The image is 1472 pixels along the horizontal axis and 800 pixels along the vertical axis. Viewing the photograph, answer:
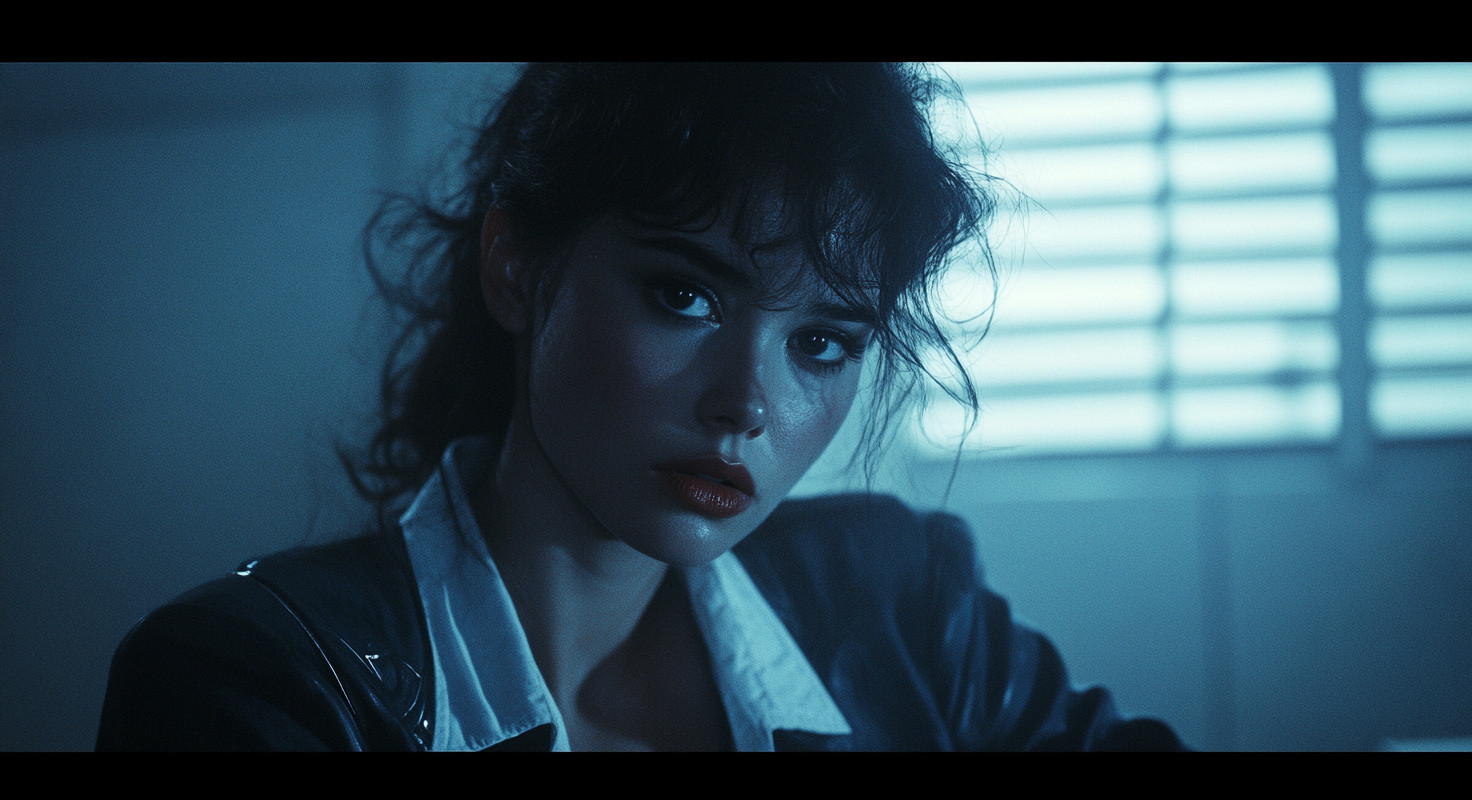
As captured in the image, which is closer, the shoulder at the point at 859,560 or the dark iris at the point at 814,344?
the dark iris at the point at 814,344

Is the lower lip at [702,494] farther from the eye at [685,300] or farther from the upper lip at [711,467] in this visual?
the eye at [685,300]

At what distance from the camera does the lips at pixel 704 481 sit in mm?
604

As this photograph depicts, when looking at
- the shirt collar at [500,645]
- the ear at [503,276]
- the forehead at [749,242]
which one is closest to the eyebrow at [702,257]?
the forehead at [749,242]

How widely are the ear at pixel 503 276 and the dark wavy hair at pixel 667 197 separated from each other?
15mm

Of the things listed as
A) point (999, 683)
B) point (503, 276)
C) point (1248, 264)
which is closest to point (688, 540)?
point (503, 276)

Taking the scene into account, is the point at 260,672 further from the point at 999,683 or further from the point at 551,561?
the point at 999,683

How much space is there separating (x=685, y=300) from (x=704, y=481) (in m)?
0.13

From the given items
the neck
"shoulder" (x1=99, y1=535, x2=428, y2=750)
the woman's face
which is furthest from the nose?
"shoulder" (x1=99, y1=535, x2=428, y2=750)

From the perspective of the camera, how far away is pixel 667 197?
1.93 ft

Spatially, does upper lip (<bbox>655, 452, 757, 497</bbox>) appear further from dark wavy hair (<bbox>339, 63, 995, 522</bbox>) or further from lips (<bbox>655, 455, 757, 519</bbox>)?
dark wavy hair (<bbox>339, 63, 995, 522</bbox>)
